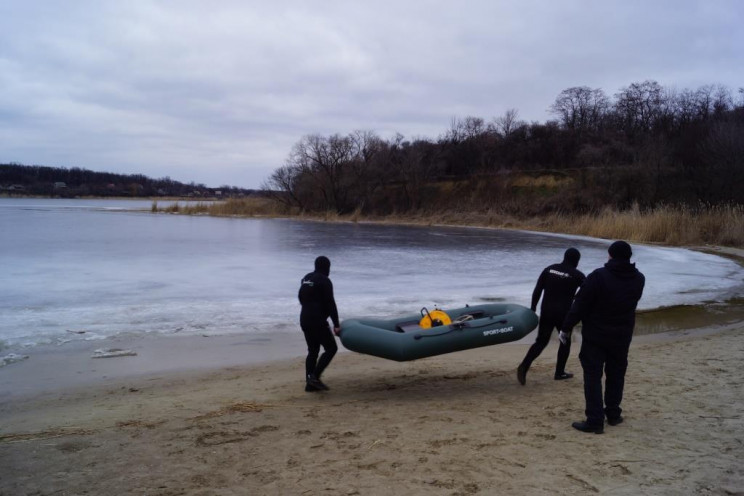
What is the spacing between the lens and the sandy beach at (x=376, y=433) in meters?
3.48

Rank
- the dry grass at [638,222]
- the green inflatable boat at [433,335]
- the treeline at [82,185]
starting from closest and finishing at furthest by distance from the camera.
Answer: the green inflatable boat at [433,335] < the dry grass at [638,222] < the treeline at [82,185]

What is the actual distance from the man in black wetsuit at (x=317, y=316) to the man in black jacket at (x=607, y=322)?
216cm

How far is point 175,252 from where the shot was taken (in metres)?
19.2

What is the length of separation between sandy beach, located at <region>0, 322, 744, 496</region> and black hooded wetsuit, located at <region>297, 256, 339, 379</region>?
0.34 m

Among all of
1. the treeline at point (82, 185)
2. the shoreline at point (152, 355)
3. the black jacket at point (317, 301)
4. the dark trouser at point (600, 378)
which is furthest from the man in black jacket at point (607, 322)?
the treeline at point (82, 185)

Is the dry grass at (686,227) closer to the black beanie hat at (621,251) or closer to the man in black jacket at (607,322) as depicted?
the man in black jacket at (607,322)

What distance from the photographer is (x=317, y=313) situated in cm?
547

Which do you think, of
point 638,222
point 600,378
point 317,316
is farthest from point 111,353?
point 638,222

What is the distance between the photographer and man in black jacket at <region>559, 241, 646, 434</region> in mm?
4211

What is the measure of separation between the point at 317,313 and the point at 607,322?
2.52m

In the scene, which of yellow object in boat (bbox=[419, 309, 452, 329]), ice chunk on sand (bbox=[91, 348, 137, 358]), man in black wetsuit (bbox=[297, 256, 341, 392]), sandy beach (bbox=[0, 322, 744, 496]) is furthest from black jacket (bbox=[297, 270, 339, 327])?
ice chunk on sand (bbox=[91, 348, 137, 358])

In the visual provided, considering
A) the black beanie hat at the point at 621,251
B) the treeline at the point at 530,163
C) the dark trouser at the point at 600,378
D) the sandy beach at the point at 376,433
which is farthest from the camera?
the treeline at the point at 530,163

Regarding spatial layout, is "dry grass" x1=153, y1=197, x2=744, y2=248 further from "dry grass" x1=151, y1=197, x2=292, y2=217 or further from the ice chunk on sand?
the ice chunk on sand

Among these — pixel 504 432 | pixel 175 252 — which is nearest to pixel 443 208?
pixel 175 252
